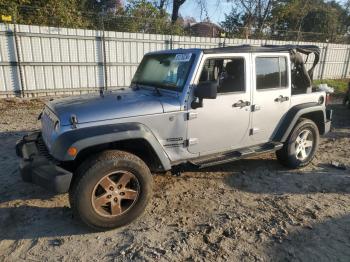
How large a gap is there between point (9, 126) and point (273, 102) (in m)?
6.16

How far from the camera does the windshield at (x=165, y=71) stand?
3.93m

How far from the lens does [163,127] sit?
371 centimetres

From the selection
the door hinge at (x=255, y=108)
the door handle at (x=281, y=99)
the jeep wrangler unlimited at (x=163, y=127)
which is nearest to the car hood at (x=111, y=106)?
the jeep wrangler unlimited at (x=163, y=127)

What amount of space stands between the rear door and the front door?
179 millimetres

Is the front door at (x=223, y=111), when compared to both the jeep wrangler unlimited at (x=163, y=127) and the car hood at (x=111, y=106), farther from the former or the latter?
the car hood at (x=111, y=106)

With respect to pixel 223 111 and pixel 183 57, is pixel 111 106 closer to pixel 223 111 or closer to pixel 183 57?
pixel 183 57

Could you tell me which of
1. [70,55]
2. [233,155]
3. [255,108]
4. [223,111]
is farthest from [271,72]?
[70,55]

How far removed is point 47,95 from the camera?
1094 centimetres

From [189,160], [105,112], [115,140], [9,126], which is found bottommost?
[9,126]

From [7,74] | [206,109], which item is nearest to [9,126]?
[7,74]

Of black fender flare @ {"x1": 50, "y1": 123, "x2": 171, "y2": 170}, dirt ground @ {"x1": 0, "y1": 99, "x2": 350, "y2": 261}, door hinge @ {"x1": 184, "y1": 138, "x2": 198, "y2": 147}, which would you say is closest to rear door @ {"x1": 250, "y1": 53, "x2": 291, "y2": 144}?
dirt ground @ {"x1": 0, "y1": 99, "x2": 350, "y2": 261}

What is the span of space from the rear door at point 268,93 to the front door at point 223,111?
179 mm

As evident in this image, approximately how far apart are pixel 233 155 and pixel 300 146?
1585mm

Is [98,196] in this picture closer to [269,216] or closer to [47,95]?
[269,216]
